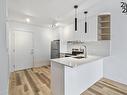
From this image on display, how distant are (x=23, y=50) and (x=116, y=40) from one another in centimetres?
434

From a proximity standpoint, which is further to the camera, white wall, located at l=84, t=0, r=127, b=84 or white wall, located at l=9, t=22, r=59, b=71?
white wall, located at l=9, t=22, r=59, b=71

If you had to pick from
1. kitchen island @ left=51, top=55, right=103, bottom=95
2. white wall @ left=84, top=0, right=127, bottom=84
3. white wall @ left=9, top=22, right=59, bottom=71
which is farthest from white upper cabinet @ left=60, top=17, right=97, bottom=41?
kitchen island @ left=51, top=55, right=103, bottom=95

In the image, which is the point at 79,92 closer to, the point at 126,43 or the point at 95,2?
the point at 126,43

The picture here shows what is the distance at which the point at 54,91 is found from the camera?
94.0 inches

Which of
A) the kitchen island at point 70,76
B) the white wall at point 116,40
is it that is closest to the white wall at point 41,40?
the white wall at point 116,40

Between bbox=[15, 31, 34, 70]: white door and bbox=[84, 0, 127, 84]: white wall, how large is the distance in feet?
11.6

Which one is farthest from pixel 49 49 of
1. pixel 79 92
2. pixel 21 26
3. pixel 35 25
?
pixel 79 92

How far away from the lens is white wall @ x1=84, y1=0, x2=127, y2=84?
3.06 m

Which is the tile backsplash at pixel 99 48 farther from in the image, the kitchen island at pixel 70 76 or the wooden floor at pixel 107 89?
the wooden floor at pixel 107 89

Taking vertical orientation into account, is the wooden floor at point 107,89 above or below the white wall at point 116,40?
below

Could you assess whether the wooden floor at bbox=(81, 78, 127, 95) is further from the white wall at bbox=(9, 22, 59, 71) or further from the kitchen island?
the white wall at bbox=(9, 22, 59, 71)

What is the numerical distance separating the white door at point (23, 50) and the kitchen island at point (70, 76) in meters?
3.05

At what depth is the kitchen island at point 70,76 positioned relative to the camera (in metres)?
2.06

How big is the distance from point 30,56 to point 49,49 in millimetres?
1297
